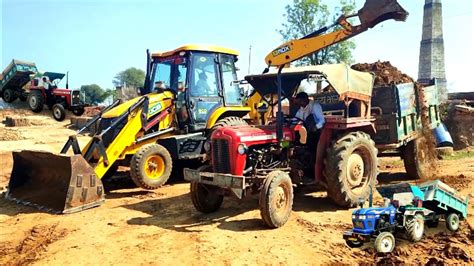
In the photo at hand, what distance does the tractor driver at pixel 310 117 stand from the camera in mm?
6964

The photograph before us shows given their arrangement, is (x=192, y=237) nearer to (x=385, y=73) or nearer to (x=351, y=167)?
(x=351, y=167)

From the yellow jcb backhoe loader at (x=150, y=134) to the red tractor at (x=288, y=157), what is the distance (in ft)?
6.36

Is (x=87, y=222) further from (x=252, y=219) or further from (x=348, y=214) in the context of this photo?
(x=348, y=214)

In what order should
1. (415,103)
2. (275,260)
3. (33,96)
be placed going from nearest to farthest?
(275,260) < (415,103) < (33,96)

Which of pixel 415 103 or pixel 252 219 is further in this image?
pixel 415 103

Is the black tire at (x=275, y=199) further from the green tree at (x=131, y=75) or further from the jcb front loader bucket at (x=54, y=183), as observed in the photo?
the green tree at (x=131, y=75)

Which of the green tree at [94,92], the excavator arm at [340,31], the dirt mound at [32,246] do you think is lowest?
the dirt mound at [32,246]

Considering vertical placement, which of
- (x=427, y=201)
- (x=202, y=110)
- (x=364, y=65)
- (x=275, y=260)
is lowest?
(x=275, y=260)

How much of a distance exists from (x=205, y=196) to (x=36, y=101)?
16722 mm

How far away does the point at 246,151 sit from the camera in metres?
6.31

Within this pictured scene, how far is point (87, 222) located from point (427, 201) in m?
4.89

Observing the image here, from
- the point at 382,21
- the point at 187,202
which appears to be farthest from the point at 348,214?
the point at 382,21

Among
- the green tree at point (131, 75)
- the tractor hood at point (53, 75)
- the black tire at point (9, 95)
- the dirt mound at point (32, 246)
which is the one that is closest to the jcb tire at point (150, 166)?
the dirt mound at point (32, 246)

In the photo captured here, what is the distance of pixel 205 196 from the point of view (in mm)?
6777
